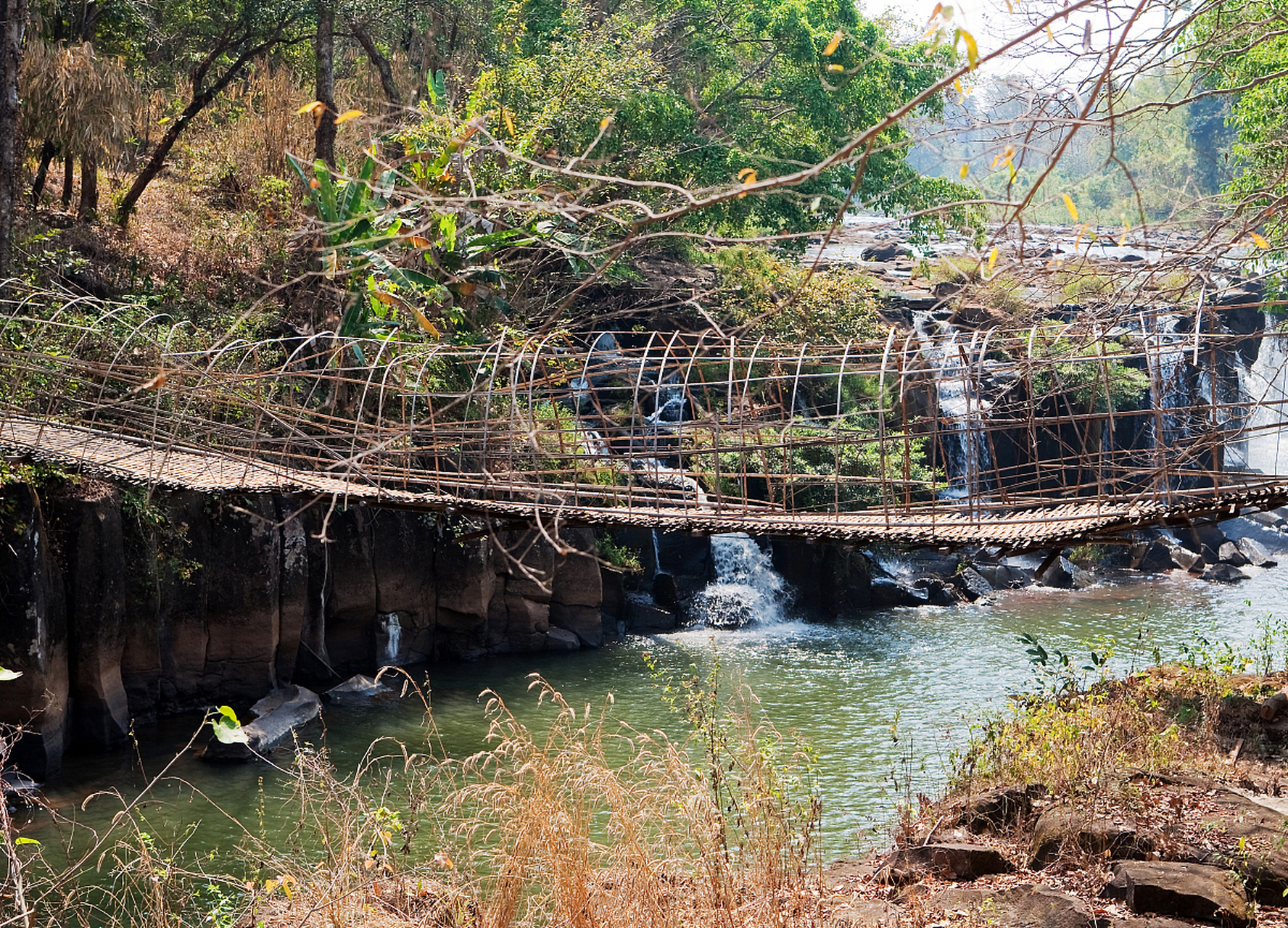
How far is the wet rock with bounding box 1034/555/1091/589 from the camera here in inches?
502

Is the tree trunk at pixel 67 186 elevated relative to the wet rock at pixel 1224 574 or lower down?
elevated

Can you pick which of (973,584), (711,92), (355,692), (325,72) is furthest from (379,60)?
(973,584)

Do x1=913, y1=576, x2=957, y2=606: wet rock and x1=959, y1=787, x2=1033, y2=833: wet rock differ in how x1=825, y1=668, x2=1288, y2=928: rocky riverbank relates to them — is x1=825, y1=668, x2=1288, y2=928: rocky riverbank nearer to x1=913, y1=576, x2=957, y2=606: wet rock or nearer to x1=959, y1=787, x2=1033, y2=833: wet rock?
x1=959, y1=787, x2=1033, y2=833: wet rock

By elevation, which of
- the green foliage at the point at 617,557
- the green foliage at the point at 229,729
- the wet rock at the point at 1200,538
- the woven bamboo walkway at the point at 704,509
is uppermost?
the woven bamboo walkway at the point at 704,509

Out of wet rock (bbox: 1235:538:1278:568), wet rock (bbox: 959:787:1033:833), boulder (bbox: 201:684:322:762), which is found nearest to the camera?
wet rock (bbox: 959:787:1033:833)

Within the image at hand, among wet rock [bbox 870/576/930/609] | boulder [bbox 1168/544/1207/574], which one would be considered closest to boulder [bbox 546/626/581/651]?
wet rock [bbox 870/576/930/609]

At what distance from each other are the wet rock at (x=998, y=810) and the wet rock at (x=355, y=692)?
15.4ft

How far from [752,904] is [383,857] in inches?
46.3

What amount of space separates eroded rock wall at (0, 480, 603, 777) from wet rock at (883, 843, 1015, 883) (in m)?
2.05

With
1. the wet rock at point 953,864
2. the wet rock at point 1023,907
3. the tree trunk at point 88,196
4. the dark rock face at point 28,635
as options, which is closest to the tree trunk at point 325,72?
the tree trunk at point 88,196

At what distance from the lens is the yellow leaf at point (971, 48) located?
175 cm

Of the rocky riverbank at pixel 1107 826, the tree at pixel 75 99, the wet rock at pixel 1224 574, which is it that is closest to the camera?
the rocky riverbank at pixel 1107 826

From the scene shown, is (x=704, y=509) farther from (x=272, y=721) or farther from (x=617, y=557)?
(x=617, y=557)

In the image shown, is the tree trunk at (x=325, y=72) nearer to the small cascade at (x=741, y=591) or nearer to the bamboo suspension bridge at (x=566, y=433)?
the bamboo suspension bridge at (x=566, y=433)
